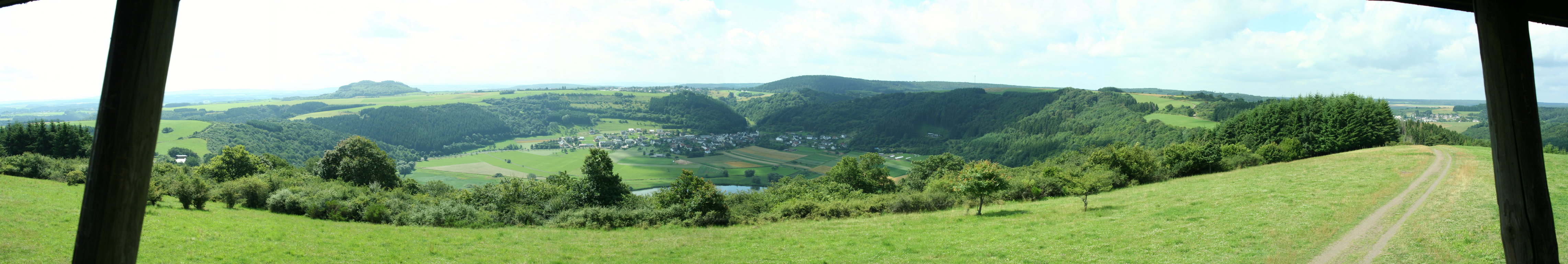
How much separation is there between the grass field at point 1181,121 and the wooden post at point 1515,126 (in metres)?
106

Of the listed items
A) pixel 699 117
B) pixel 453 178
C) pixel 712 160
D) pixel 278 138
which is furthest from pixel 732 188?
pixel 699 117

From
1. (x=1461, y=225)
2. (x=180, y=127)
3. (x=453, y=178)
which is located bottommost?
(x=453, y=178)

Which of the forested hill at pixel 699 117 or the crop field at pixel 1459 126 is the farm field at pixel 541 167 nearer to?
the forested hill at pixel 699 117

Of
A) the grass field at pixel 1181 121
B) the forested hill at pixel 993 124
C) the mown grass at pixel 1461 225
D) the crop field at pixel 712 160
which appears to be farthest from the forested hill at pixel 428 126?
the grass field at pixel 1181 121

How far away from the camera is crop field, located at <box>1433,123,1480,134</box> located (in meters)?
74.2

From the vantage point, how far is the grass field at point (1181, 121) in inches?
3848

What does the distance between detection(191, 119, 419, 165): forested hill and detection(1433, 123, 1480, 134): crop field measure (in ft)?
503

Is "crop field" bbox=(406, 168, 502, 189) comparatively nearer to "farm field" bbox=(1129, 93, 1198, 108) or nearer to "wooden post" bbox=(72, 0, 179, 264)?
"wooden post" bbox=(72, 0, 179, 264)

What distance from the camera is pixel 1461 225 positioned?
599 inches

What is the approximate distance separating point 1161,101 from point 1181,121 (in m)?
43.3

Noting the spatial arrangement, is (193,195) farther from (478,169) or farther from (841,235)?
(478,169)

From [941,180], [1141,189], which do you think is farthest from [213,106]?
[1141,189]

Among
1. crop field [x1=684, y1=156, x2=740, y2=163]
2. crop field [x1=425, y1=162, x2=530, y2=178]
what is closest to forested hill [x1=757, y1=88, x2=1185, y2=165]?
crop field [x1=684, y1=156, x2=740, y2=163]

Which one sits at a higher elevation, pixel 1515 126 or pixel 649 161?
pixel 1515 126
